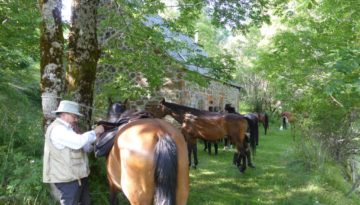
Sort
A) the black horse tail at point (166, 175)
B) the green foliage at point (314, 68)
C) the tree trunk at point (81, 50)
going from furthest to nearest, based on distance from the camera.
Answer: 1. the green foliage at point (314, 68)
2. the tree trunk at point (81, 50)
3. the black horse tail at point (166, 175)

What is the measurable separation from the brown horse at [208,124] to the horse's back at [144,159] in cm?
603

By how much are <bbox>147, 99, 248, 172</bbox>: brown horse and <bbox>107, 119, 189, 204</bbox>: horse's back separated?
603 centimetres

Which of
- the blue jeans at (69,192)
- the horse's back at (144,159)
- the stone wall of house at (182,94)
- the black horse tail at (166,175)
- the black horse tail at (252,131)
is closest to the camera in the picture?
the black horse tail at (166,175)

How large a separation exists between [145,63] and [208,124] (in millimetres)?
3409

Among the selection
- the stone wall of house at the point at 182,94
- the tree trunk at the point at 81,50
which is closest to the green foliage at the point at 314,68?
the stone wall of house at the point at 182,94

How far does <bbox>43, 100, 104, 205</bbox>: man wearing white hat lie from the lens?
166 inches

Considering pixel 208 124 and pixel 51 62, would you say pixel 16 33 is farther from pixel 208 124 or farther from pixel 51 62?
pixel 208 124

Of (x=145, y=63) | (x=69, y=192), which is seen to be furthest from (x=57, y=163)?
(x=145, y=63)

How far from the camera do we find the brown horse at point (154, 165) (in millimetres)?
3865

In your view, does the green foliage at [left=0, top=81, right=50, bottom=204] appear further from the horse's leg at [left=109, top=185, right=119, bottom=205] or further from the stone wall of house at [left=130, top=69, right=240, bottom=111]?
the stone wall of house at [left=130, top=69, right=240, bottom=111]

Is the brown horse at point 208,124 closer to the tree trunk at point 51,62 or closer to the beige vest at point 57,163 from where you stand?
the tree trunk at point 51,62

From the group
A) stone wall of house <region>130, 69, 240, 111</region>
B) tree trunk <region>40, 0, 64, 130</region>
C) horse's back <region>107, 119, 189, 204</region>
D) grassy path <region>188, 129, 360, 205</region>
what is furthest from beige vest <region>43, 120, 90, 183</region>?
stone wall of house <region>130, 69, 240, 111</region>

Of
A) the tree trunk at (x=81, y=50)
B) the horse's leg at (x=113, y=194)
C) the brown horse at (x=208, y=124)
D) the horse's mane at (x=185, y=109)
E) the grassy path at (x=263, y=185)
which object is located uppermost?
the tree trunk at (x=81, y=50)

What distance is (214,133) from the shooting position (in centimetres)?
1068
